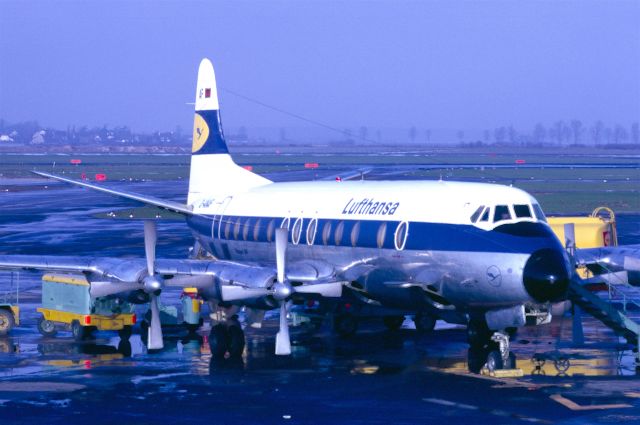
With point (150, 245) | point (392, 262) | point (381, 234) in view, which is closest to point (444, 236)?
point (392, 262)

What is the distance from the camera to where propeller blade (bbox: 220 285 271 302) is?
27.9 meters

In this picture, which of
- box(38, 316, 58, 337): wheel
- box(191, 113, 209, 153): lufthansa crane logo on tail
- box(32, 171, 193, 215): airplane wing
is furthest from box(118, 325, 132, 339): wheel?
box(191, 113, 209, 153): lufthansa crane logo on tail

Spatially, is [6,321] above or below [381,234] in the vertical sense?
below

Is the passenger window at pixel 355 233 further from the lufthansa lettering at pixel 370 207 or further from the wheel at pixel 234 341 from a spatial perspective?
the wheel at pixel 234 341

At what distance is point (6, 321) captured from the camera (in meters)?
33.0

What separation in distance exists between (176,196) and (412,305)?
218 ft

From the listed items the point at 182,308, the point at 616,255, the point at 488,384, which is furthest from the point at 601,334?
the point at 182,308

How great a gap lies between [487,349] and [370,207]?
4.83 metres

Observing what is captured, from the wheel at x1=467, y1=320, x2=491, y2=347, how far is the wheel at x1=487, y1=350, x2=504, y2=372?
73.1 inches

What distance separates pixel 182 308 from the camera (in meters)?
34.4

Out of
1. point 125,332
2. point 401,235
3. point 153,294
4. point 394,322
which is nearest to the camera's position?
point 153,294

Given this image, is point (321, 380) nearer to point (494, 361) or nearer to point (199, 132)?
point (494, 361)

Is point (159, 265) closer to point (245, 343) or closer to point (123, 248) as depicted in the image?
point (245, 343)

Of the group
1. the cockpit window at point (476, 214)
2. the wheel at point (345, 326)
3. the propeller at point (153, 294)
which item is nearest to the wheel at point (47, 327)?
the propeller at point (153, 294)
